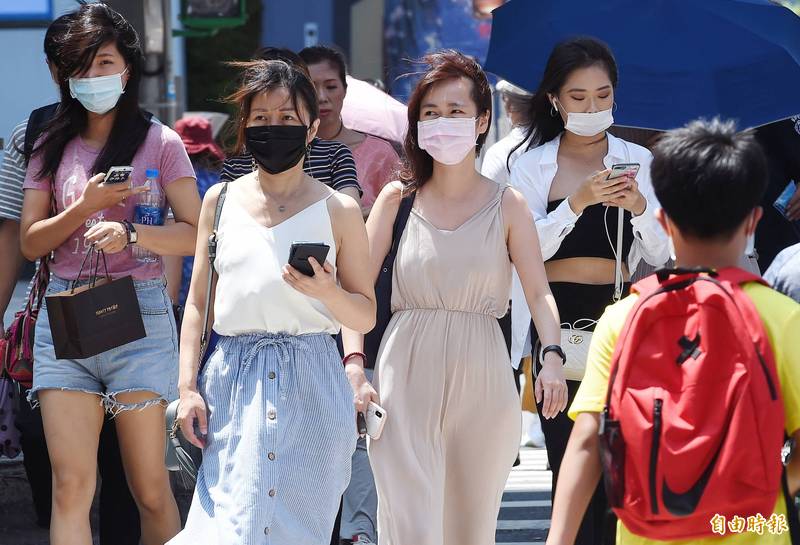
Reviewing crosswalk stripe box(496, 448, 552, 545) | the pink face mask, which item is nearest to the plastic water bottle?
the pink face mask

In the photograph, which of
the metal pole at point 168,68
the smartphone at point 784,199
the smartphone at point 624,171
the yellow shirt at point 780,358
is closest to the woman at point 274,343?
the smartphone at point 624,171

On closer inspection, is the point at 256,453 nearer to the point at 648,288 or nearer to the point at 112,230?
the point at 112,230

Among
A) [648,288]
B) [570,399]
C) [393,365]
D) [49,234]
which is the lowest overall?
[570,399]

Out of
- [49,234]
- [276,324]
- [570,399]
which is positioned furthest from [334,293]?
[570,399]

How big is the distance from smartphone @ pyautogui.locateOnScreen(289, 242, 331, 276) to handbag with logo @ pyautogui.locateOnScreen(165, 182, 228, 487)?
0.43 metres

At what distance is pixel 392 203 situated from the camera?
192 inches

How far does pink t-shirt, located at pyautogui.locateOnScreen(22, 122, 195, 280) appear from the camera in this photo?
194 inches

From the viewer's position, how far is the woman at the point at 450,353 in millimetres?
4660

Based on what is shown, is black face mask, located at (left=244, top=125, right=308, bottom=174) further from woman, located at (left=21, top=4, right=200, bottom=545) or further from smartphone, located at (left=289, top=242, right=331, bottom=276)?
woman, located at (left=21, top=4, right=200, bottom=545)

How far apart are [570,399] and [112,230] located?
1.89 meters

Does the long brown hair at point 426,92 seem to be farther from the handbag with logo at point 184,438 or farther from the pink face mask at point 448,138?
the handbag with logo at point 184,438

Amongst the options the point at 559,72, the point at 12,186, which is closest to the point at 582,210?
the point at 559,72

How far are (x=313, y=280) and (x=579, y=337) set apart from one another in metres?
1.52

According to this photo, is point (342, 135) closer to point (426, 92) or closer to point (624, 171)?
point (426, 92)
